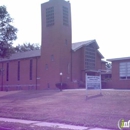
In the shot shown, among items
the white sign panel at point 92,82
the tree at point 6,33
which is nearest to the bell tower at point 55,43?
the tree at point 6,33

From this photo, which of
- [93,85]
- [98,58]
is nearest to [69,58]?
[98,58]

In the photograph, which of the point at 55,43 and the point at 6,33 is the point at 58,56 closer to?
the point at 55,43

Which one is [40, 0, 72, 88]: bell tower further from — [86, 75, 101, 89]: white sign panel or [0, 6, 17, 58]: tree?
[86, 75, 101, 89]: white sign panel

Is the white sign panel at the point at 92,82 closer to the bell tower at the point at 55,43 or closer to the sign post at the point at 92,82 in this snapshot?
the sign post at the point at 92,82

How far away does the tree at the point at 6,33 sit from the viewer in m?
35.2

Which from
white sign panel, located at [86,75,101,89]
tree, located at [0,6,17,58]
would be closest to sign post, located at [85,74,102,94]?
white sign panel, located at [86,75,101,89]

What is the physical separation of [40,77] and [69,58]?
21.0 ft

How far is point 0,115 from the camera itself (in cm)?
1934

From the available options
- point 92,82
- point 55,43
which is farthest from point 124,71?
point 55,43

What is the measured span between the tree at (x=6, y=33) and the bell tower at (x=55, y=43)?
1070 centimetres

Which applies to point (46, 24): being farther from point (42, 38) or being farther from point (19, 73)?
point (19, 73)

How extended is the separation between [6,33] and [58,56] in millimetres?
12110

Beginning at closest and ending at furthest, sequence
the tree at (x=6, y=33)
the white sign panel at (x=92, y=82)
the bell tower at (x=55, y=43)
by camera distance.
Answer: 1. the white sign panel at (x=92, y=82)
2. the tree at (x=6, y=33)
3. the bell tower at (x=55, y=43)

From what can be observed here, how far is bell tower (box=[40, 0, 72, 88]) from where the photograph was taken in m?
45.5
